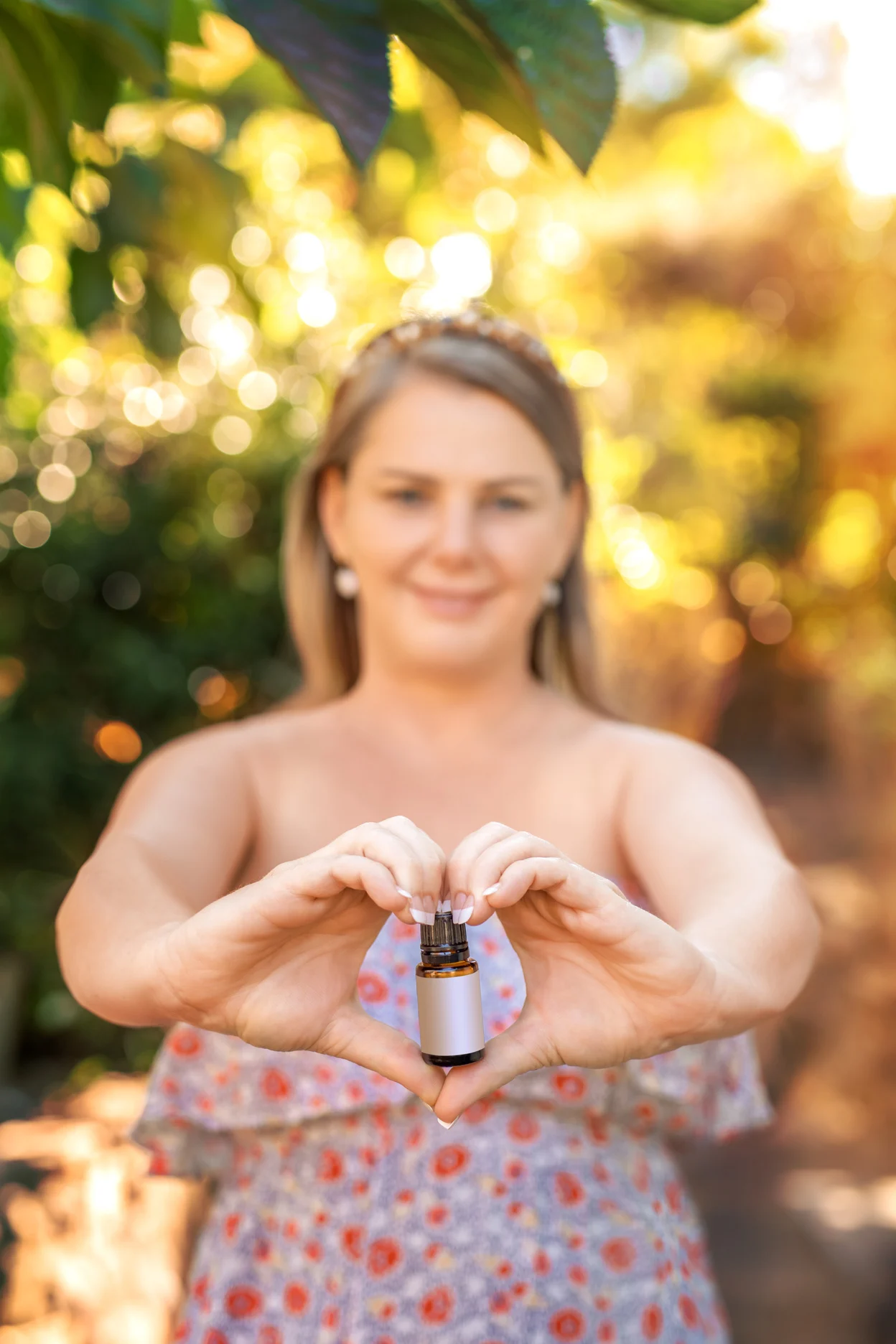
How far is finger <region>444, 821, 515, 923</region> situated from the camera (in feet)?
2.69

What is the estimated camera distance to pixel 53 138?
0.89 metres

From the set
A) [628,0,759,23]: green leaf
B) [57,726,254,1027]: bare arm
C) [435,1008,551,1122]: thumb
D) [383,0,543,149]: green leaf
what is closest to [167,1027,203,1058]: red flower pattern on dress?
[57,726,254,1027]: bare arm

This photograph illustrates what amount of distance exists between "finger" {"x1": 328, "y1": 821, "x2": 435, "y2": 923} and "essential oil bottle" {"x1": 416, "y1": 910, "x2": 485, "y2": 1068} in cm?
2

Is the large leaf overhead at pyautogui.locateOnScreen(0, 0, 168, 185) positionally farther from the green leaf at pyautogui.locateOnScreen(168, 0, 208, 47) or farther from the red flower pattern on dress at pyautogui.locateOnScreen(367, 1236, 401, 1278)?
the red flower pattern on dress at pyautogui.locateOnScreen(367, 1236, 401, 1278)

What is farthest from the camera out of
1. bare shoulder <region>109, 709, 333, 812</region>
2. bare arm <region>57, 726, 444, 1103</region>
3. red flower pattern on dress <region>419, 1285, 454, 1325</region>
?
bare shoulder <region>109, 709, 333, 812</region>

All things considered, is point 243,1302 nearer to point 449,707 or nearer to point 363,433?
point 449,707

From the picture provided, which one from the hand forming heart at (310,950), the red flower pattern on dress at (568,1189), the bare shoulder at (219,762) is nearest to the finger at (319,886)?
the hand forming heart at (310,950)

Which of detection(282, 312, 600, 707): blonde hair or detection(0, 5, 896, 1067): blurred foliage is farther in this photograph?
detection(0, 5, 896, 1067): blurred foliage

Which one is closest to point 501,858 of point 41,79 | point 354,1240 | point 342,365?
point 354,1240

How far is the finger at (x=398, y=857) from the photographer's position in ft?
2.61

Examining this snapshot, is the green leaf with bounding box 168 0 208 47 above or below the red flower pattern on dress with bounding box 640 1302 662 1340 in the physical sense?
above

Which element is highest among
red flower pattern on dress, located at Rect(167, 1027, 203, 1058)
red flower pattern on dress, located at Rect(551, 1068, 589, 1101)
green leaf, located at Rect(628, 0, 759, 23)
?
green leaf, located at Rect(628, 0, 759, 23)

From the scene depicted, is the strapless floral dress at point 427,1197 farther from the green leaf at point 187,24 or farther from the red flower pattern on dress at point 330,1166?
the green leaf at point 187,24

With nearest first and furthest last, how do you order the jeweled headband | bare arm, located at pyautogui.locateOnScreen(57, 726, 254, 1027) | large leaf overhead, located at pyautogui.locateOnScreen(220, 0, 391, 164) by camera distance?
large leaf overhead, located at pyautogui.locateOnScreen(220, 0, 391, 164) → bare arm, located at pyautogui.locateOnScreen(57, 726, 254, 1027) → the jeweled headband
